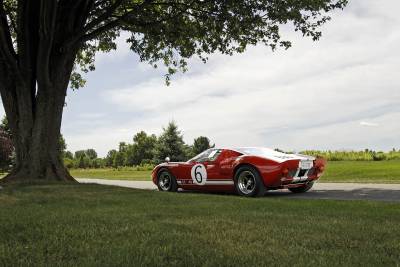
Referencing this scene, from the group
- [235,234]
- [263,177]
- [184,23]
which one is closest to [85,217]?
[235,234]

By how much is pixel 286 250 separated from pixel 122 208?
3700mm

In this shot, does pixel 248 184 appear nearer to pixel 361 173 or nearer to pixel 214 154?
pixel 214 154

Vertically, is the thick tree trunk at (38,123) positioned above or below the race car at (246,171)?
above

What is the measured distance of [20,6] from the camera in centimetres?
1452

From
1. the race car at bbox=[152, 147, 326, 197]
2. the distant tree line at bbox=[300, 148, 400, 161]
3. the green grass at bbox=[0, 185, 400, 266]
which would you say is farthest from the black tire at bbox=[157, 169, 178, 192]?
the distant tree line at bbox=[300, 148, 400, 161]

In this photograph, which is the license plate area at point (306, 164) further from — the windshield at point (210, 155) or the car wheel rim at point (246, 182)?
the windshield at point (210, 155)

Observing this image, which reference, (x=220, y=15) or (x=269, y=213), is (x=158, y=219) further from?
(x=220, y=15)

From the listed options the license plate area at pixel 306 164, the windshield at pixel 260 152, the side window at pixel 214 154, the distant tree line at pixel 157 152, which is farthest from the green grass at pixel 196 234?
the distant tree line at pixel 157 152

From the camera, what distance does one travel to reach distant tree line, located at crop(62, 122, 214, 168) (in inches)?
1556

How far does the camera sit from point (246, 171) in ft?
39.1

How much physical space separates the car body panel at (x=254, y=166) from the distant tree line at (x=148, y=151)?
25.8m

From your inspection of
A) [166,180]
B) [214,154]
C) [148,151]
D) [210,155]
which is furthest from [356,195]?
[148,151]

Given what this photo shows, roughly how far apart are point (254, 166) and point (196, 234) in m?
5.95

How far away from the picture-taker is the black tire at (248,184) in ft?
38.1
